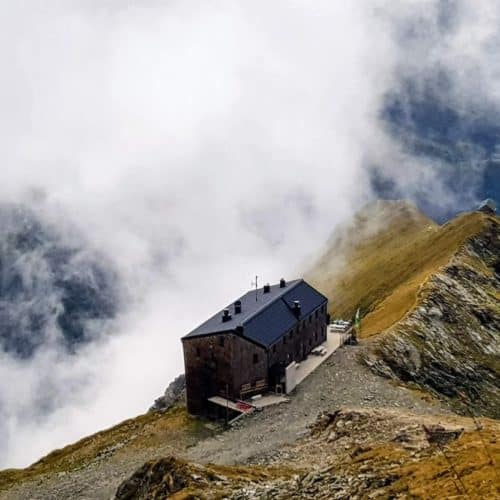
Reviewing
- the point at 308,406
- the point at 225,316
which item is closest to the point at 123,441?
the point at 225,316

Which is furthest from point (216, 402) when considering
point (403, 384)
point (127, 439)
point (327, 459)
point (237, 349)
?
point (327, 459)

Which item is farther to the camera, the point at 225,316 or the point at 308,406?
the point at 225,316

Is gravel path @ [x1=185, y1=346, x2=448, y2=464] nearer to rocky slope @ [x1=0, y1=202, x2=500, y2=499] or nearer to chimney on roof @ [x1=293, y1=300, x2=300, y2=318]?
rocky slope @ [x1=0, y1=202, x2=500, y2=499]

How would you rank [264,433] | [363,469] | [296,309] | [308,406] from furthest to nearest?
[296,309] < [308,406] < [264,433] < [363,469]

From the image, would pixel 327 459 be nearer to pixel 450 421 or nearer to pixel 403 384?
pixel 450 421

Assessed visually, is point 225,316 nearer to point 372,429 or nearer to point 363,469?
point 372,429

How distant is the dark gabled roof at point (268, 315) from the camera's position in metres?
79.5

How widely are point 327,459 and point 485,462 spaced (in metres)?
17.0

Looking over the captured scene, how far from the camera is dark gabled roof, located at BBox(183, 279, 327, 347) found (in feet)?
261

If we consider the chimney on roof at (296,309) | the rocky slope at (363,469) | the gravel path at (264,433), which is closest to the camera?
the rocky slope at (363,469)

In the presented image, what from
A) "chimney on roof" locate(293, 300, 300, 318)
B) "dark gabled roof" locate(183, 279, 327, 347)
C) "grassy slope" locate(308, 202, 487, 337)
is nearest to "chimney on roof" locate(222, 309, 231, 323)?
"dark gabled roof" locate(183, 279, 327, 347)

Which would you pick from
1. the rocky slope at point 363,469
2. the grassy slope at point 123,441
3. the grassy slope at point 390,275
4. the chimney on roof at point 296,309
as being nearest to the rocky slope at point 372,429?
the rocky slope at point 363,469

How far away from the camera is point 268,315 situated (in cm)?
8312

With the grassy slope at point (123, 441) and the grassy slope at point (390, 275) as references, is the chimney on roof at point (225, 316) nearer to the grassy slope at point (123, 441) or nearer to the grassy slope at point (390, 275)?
the grassy slope at point (123, 441)
